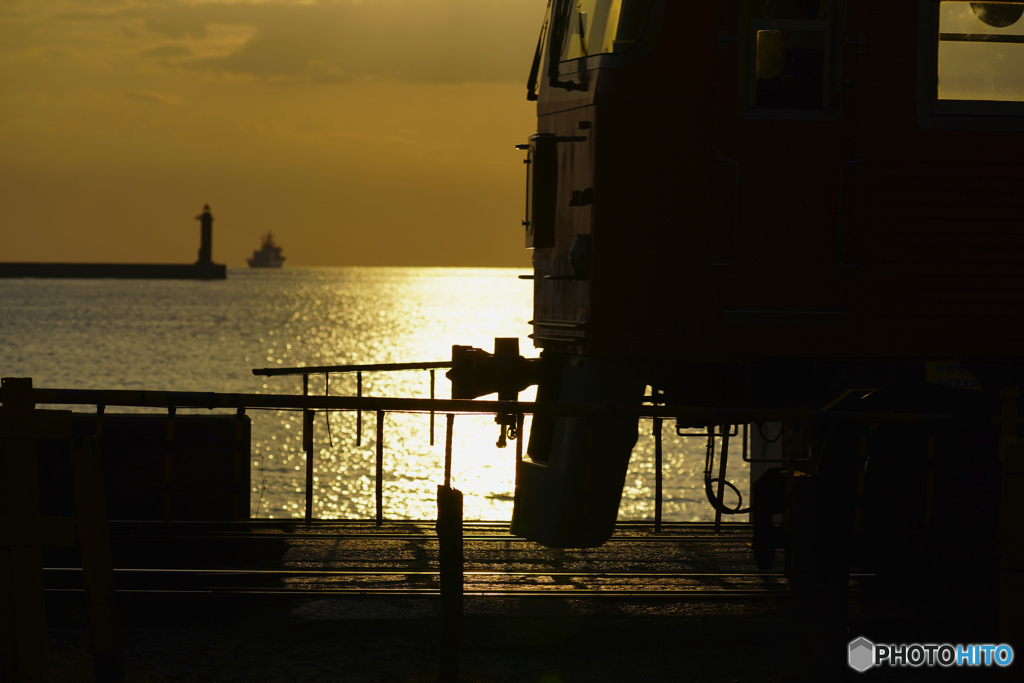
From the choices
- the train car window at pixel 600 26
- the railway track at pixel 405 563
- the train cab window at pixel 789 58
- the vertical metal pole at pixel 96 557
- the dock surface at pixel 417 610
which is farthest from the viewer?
the railway track at pixel 405 563

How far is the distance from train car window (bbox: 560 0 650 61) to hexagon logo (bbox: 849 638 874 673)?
11.8ft

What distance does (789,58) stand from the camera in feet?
21.5

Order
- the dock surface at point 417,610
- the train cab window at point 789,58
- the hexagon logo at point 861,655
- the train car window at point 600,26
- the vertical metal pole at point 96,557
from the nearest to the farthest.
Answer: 1. the vertical metal pole at point 96,557
2. the hexagon logo at point 861,655
3. the dock surface at point 417,610
4. the train cab window at point 789,58
5. the train car window at point 600,26

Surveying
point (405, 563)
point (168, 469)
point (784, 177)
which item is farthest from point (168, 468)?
point (784, 177)

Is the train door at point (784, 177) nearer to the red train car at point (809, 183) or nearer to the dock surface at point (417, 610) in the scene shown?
the red train car at point (809, 183)

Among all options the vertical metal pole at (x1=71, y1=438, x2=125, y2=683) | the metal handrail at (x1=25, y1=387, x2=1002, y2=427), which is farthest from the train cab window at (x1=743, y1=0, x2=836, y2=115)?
the vertical metal pole at (x1=71, y1=438, x2=125, y2=683)

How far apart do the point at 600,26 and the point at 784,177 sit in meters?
1.50

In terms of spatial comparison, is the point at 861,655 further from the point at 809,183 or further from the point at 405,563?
the point at 405,563

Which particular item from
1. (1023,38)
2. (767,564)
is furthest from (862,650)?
(1023,38)

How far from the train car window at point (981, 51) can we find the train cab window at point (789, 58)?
71 centimetres

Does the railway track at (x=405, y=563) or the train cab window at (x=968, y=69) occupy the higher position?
the train cab window at (x=968, y=69)

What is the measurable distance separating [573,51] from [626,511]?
81.5 ft

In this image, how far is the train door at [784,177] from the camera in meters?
6.53

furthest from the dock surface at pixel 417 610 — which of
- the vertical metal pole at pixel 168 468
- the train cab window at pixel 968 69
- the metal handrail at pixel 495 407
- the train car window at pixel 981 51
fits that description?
the train car window at pixel 981 51
